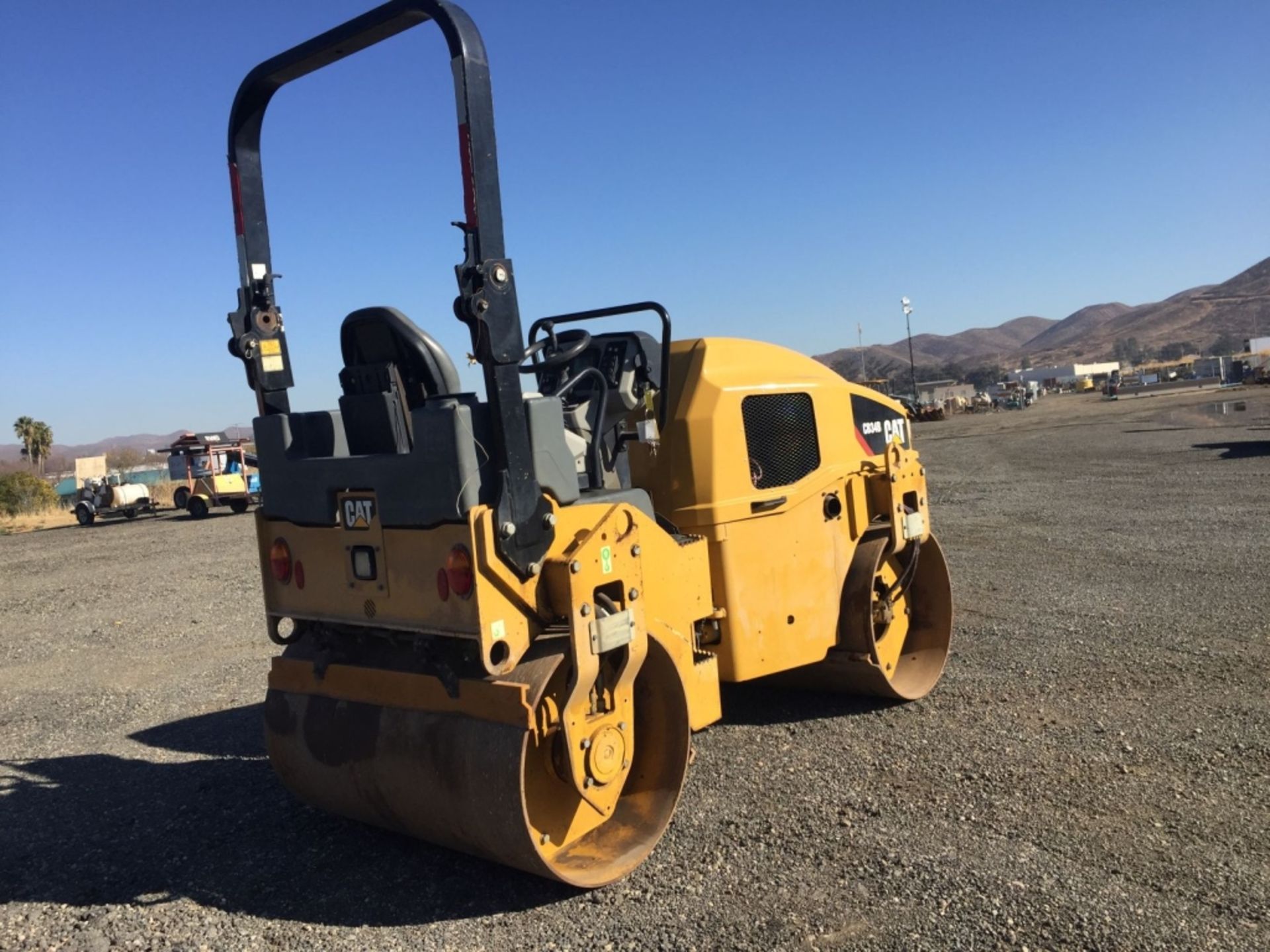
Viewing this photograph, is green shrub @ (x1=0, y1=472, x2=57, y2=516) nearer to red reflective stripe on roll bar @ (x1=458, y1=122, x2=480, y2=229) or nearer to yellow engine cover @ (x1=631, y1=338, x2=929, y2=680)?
yellow engine cover @ (x1=631, y1=338, x2=929, y2=680)

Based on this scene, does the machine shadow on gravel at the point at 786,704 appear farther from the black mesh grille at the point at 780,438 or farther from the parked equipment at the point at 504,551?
the black mesh grille at the point at 780,438

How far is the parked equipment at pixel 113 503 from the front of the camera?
31.5 m

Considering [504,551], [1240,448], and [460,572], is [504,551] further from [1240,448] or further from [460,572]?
[1240,448]

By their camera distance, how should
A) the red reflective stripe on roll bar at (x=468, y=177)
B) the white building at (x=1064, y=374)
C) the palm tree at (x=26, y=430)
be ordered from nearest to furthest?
1. the red reflective stripe on roll bar at (x=468, y=177)
2. the palm tree at (x=26, y=430)
3. the white building at (x=1064, y=374)

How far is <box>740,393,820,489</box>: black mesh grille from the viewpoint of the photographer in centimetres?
528

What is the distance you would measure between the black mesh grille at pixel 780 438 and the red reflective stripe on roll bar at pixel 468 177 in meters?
2.10

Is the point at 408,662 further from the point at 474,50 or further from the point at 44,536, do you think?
the point at 44,536

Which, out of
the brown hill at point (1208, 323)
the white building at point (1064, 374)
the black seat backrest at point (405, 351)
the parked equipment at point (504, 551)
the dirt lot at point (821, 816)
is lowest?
the dirt lot at point (821, 816)

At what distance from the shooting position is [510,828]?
11.8 ft

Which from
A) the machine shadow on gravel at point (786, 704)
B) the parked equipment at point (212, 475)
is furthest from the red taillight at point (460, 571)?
the parked equipment at point (212, 475)

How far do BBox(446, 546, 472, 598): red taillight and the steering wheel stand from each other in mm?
833

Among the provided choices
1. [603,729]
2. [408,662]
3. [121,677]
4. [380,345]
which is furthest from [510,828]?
[121,677]

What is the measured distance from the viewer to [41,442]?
2579 inches

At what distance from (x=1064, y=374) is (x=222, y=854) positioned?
136579mm
